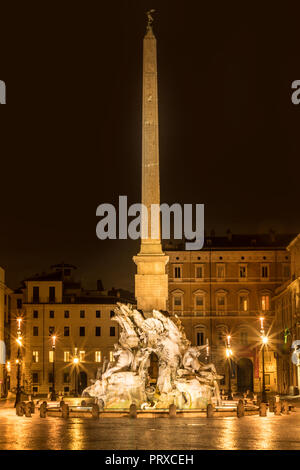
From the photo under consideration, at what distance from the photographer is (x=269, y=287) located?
→ 8394 centimetres

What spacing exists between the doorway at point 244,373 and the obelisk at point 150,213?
147 feet

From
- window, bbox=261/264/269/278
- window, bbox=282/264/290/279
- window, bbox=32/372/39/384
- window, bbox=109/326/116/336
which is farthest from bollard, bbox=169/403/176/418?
window, bbox=109/326/116/336

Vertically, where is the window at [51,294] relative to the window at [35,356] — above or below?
above

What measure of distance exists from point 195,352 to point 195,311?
148 ft

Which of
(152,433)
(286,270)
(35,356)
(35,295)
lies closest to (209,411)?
(152,433)

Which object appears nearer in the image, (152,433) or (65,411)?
(152,433)

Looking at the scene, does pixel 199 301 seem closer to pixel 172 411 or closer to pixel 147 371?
pixel 147 371

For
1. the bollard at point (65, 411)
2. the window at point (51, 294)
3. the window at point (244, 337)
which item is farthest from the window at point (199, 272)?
the bollard at point (65, 411)

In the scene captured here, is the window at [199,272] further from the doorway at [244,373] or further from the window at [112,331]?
the window at [112,331]

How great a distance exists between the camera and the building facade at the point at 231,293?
82500 millimetres

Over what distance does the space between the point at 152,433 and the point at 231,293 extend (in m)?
58.2

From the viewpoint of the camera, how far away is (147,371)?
124ft
